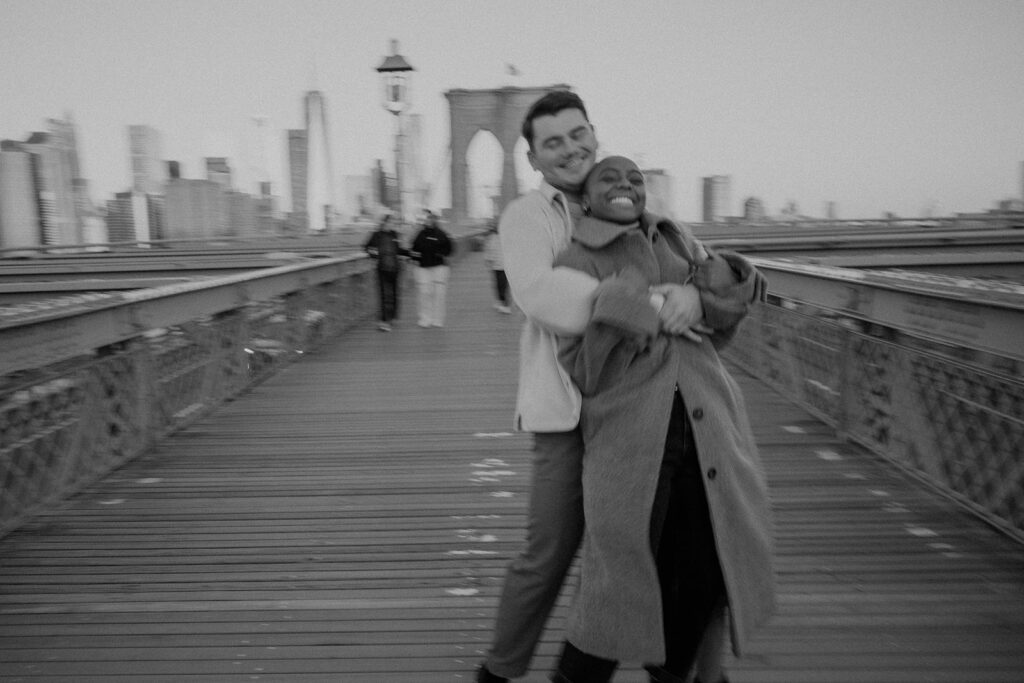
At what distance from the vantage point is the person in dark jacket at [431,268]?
10.6 m

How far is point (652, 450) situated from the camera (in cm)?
166

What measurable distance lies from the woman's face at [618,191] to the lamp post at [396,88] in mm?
14885

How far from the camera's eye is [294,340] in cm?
875

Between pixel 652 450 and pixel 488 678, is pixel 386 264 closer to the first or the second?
pixel 488 678

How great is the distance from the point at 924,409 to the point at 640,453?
→ 2.95m

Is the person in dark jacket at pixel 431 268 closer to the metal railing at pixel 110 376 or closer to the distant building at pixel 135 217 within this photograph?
the metal railing at pixel 110 376

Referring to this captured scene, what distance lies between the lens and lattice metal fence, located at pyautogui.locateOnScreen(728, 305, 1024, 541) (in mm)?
3486

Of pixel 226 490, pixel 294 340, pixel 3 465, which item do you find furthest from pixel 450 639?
pixel 294 340

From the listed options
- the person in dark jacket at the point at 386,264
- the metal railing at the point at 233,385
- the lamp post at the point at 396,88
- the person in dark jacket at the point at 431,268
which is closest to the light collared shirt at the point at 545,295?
the metal railing at the point at 233,385

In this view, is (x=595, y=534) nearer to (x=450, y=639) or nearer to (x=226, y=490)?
(x=450, y=639)

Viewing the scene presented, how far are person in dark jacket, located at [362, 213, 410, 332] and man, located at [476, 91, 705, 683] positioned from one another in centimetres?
906

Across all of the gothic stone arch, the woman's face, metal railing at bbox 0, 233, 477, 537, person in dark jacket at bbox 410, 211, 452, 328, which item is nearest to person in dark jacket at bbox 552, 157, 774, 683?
the woman's face

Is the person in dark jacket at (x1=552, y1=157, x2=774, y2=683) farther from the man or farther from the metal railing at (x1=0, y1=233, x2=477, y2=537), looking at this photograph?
the metal railing at (x1=0, y1=233, x2=477, y2=537)

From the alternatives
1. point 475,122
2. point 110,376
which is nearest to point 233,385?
point 110,376
